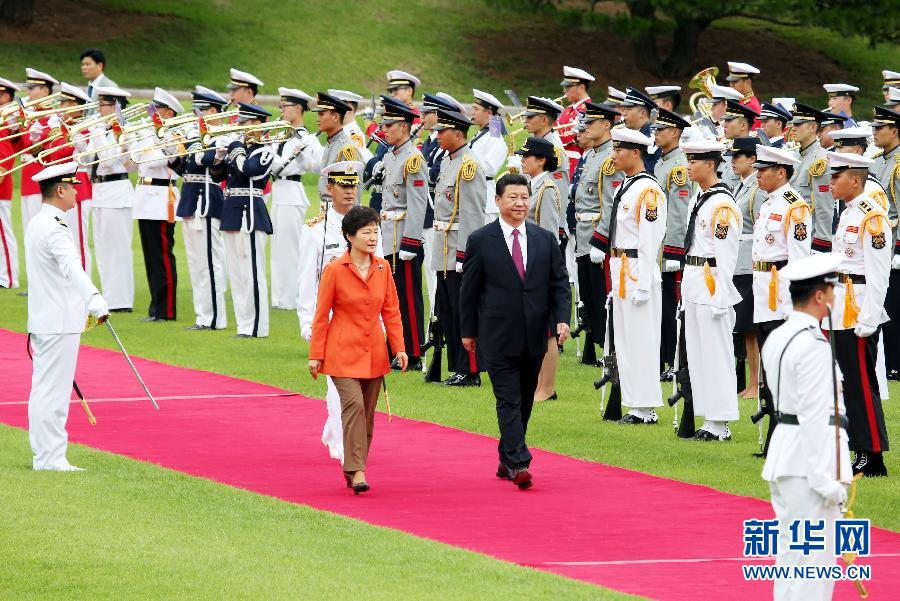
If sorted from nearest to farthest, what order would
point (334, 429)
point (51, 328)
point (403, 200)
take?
point (51, 328) → point (334, 429) → point (403, 200)

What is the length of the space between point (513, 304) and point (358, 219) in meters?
1.19

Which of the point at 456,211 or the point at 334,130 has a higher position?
the point at 334,130

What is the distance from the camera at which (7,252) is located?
2192cm

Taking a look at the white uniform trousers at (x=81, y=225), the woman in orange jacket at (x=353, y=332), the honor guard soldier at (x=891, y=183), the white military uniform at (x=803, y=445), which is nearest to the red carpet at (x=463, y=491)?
the woman in orange jacket at (x=353, y=332)

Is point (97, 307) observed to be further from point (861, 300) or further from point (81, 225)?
point (81, 225)

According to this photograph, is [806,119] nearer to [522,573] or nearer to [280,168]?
[280,168]

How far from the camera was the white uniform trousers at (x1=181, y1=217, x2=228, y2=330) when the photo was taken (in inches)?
731

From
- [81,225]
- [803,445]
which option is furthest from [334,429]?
[81,225]

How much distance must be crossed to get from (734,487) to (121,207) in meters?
10.9

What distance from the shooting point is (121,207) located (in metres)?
19.7

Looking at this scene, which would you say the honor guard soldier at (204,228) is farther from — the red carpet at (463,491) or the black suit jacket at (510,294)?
the black suit jacket at (510,294)

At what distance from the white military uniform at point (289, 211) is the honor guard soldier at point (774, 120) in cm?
480


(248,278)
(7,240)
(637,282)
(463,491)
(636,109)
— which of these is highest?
(636,109)

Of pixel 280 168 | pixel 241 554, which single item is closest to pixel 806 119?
pixel 280 168
